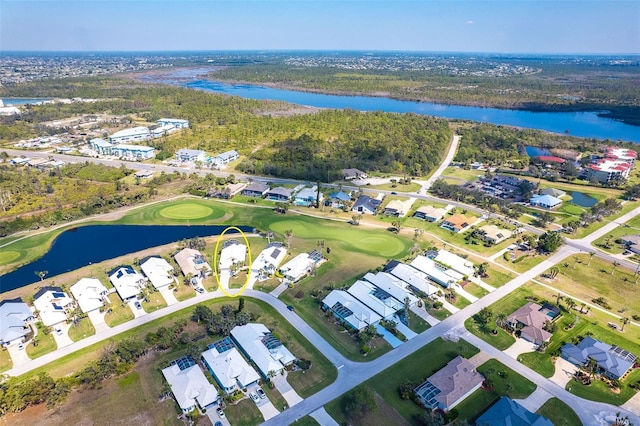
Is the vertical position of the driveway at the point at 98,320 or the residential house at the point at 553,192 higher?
the residential house at the point at 553,192

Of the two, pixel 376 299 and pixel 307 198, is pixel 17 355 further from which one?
pixel 307 198

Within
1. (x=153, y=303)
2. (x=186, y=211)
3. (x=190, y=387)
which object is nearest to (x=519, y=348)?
(x=190, y=387)

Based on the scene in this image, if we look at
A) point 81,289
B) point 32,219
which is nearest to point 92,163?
point 32,219

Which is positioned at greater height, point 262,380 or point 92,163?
point 92,163

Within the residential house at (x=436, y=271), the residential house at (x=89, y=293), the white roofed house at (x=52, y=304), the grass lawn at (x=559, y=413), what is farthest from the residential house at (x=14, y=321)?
the grass lawn at (x=559, y=413)

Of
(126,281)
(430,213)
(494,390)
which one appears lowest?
(494,390)

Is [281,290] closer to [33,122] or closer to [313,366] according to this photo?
[313,366]

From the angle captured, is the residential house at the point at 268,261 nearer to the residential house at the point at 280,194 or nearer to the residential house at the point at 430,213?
the residential house at the point at 280,194
